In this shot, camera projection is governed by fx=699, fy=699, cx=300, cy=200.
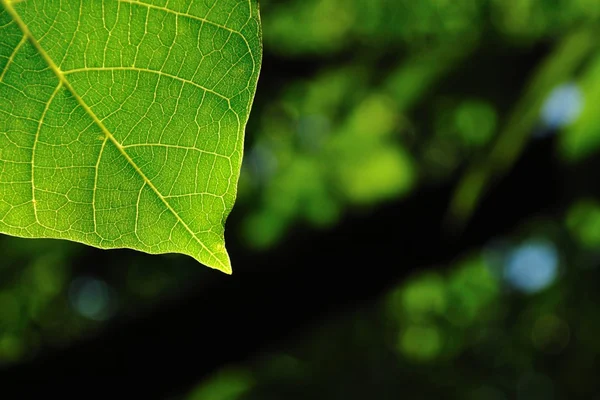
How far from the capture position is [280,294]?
3.05 metres

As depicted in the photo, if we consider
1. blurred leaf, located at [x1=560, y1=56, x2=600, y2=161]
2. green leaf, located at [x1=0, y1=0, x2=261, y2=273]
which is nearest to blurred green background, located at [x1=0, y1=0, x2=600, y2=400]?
blurred leaf, located at [x1=560, y1=56, x2=600, y2=161]

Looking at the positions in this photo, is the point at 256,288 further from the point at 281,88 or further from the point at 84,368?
the point at 281,88

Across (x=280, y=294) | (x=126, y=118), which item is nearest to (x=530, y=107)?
(x=126, y=118)

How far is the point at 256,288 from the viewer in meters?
3.04

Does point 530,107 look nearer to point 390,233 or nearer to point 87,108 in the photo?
point 390,233

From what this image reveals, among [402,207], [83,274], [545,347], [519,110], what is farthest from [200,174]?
A: [545,347]

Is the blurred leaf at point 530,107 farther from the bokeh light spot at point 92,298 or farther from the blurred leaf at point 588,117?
the bokeh light spot at point 92,298

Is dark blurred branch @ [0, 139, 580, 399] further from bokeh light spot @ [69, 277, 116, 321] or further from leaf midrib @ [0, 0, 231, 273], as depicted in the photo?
leaf midrib @ [0, 0, 231, 273]

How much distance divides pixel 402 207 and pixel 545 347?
2.99 meters

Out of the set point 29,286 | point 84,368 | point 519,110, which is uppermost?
point 519,110

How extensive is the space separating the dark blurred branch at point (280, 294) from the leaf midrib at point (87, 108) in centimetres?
234

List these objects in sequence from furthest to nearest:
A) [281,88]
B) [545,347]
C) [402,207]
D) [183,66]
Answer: [545,347] → [281,88] → [402,207] → [183,66]

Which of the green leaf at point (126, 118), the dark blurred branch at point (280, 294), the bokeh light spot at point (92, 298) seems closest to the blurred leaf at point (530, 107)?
the dark blurred branch at point (280, 294)

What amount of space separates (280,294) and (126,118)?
2.48 m
